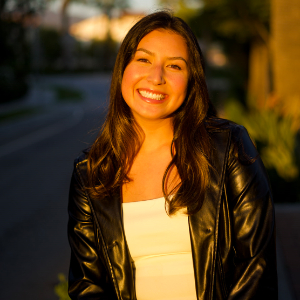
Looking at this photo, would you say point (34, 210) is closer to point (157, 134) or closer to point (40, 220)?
point (40, 220)

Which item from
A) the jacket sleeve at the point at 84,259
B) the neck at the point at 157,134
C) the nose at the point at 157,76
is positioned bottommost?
the jacket sleeve at the point at 84,259

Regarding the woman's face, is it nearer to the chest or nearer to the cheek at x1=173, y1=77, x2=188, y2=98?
the cheek at x1=173, y1=77, x2=188, y2=98

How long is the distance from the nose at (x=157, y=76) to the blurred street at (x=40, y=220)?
1.89 ft

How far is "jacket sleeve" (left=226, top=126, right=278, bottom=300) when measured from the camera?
→ 1.85m

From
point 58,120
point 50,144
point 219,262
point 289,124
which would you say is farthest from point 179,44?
point 58,120

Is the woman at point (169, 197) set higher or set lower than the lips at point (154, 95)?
lower

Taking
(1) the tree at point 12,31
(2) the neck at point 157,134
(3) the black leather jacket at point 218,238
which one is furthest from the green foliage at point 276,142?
(1) the tree at point 12,31

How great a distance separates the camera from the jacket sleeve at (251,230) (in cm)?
185

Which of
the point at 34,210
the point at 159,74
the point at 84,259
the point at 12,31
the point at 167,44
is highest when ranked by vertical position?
the point at 12,31

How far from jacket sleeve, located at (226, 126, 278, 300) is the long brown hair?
0.50 ft

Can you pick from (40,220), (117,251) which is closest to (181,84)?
(117,251)

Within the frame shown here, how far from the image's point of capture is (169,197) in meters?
2.07

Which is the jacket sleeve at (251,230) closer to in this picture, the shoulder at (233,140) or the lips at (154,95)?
the shoulder at (233,140)

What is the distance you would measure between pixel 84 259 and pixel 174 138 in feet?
2.47
